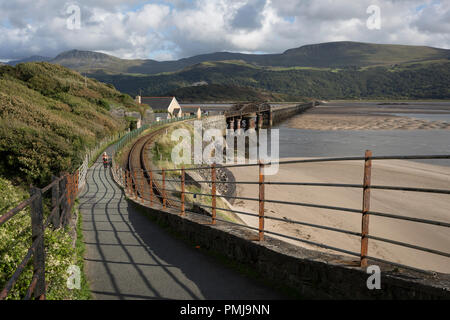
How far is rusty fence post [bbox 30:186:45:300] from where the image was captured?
304cm

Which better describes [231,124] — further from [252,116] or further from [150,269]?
[150,269]

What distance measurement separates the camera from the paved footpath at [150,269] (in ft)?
13.8

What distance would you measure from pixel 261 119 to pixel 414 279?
3107 inches

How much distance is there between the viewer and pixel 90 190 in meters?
15.9

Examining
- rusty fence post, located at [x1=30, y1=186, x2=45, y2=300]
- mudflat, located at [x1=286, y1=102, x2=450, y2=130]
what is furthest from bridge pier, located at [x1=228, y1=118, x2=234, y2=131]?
rusty fence post, located at [x1=30, y1=186, x2=45, y2=300]

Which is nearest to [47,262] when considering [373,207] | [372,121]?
[373,207]

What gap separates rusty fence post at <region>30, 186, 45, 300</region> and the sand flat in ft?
27.5

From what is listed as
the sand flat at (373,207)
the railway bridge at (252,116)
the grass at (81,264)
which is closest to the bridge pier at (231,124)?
the railway bridge at (252,116)

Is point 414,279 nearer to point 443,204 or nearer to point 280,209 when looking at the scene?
point 280,209

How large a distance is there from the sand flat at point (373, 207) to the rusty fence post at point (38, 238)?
840cm

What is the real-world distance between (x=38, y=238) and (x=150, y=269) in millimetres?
2157

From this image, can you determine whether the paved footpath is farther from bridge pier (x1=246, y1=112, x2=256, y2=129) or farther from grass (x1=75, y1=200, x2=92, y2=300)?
bridge pier (x1=246, y1=112, x2=256, y2=129)
